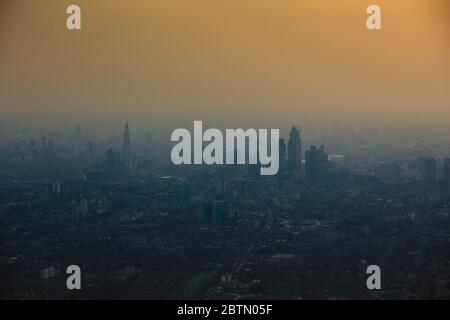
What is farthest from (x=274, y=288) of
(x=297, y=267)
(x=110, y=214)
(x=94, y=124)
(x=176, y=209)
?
(x=94, y=124)

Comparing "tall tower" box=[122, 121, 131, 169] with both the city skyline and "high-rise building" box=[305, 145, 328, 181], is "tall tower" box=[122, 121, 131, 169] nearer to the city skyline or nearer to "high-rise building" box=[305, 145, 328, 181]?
the city skyline

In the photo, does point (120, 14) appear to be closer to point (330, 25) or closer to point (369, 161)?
point (330, 25)

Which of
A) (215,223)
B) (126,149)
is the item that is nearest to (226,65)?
(126,149)

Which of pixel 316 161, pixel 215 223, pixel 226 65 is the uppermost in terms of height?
pixel 226 65

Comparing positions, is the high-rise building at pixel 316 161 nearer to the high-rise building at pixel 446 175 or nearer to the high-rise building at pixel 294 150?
the high-rise building at pixel 294 150

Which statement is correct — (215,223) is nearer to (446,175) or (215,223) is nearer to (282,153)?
(282,153)

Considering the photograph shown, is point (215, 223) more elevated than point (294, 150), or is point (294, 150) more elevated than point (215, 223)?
point (294, 150)
